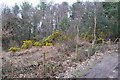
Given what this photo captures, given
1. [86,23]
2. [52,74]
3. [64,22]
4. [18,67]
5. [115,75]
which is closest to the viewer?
[115,75]

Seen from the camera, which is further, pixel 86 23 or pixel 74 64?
pixel 86 23

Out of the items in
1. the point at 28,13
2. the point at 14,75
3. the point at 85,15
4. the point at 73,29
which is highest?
the point at 28,13

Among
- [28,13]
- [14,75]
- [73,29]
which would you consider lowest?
[14,75]

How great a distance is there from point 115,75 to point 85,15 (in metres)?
7.92

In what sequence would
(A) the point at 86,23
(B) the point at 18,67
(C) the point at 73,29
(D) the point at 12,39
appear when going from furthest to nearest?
(D) the point at 12,39 < (A) the point at 86,23 < (C) the point at 73,29 < (B) the point at 18,67

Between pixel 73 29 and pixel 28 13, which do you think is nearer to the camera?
pixel 73 29

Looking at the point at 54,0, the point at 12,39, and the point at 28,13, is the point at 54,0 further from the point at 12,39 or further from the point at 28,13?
the point at 12,39

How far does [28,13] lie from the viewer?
61.1 ft

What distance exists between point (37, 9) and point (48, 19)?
2601 millimetres

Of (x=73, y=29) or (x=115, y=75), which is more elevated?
(x=73, y=29)

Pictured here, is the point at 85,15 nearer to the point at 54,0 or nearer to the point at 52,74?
the point at 52,74

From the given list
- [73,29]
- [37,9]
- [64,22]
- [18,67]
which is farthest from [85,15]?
[37,9]

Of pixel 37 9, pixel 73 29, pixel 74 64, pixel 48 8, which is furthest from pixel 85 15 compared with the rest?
pixel 37 9

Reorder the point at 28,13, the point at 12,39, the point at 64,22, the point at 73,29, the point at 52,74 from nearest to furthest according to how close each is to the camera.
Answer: the point at 52,74, the point at 73,29, the point at 64,22, the point at 12,39, the point at 28,13
